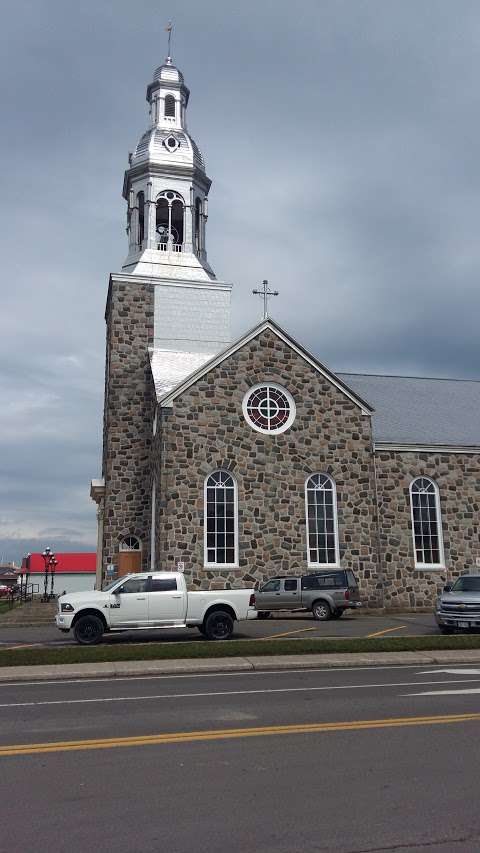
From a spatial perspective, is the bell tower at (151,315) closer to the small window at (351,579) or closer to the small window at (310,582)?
the small window at (310,582)

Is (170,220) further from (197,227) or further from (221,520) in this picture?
(221,520)

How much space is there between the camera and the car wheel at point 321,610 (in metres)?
24.6

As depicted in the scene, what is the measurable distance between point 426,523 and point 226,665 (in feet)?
54.6

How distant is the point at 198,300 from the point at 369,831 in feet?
96.0

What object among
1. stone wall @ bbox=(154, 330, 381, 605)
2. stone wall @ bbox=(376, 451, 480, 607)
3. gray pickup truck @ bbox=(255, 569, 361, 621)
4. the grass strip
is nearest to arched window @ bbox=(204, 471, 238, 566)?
stone wall @ bbox=(154, 330, 381, 605)

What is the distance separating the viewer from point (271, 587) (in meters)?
25.4

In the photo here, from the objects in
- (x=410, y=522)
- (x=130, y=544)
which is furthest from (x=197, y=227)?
(x=410, y=522)

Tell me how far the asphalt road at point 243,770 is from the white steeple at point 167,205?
80.6 ft

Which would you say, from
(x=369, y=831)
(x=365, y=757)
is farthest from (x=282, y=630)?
(x=369, y=831)

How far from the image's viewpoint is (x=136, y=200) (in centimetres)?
3447

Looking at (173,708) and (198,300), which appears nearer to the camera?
(173,708)

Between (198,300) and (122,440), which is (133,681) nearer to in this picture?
(122,440)

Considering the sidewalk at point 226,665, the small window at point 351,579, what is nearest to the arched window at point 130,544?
the small window at point 351,579

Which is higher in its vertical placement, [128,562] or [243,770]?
[128,562]
